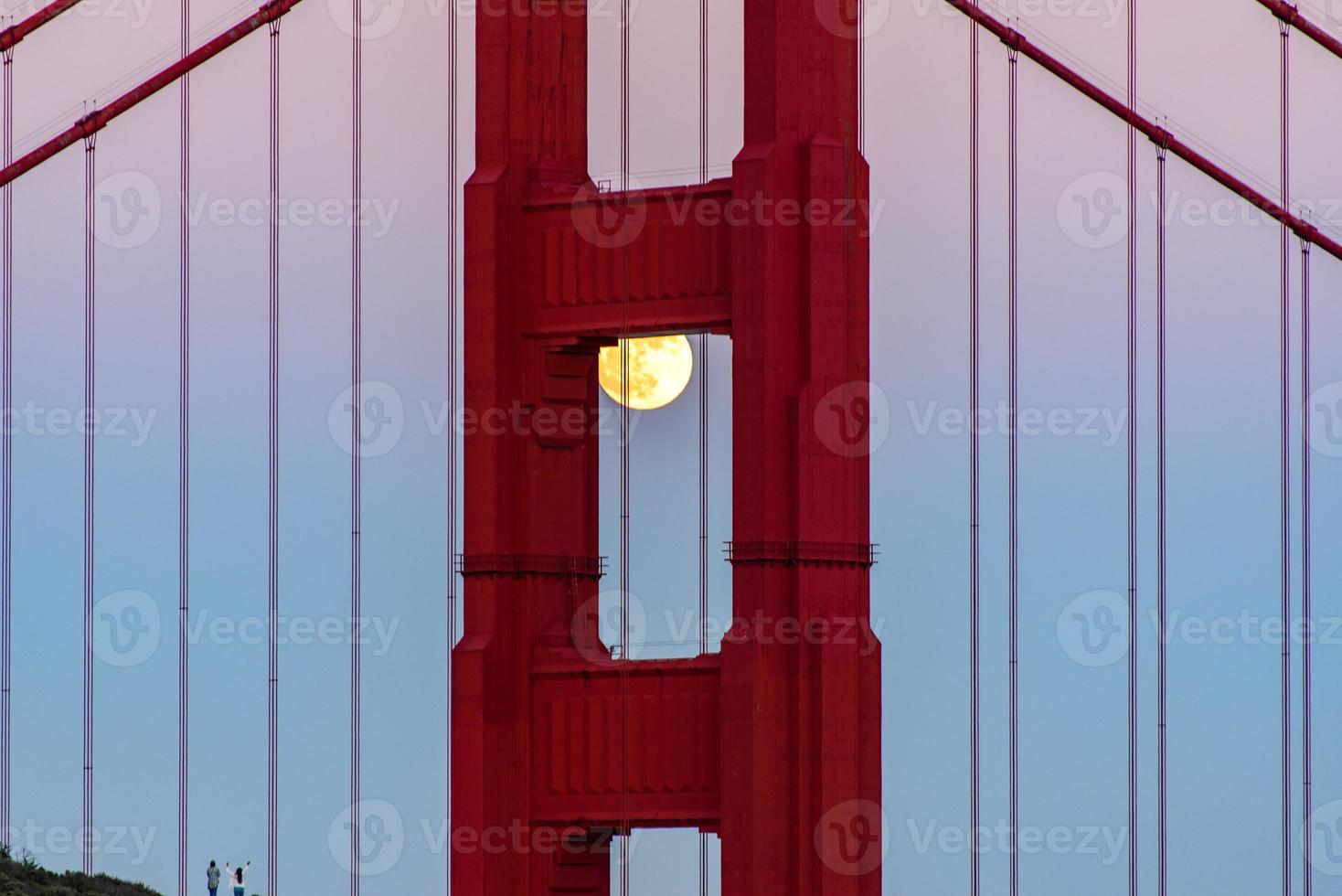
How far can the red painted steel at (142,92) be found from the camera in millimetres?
49625

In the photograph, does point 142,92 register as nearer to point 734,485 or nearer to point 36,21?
point 36,21

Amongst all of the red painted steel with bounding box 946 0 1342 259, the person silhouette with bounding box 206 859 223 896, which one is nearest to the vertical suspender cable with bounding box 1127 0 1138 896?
the red painted steel with bounding box 946 0 1342 259

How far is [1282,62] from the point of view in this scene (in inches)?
1859

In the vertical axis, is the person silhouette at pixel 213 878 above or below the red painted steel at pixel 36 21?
below

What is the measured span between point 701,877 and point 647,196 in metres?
10.0

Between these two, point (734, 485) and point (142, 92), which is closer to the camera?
point (734, 485)

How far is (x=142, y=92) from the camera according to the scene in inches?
1992

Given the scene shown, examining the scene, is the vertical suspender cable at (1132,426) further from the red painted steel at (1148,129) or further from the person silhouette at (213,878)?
the person silhouette at (213,878)

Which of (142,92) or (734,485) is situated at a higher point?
(142,92)

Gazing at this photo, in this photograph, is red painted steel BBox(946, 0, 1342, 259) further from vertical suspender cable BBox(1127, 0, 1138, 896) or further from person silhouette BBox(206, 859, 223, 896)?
person silhouette BBox(206, 859, 223, 896)

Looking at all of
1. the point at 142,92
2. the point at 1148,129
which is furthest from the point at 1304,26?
the point at 142,92

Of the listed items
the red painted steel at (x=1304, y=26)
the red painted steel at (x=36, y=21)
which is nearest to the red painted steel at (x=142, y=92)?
the red painted steel at (x=36, y=21)

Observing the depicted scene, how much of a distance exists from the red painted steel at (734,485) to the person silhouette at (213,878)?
38.2ft

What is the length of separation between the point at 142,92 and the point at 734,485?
13277 millimetres
